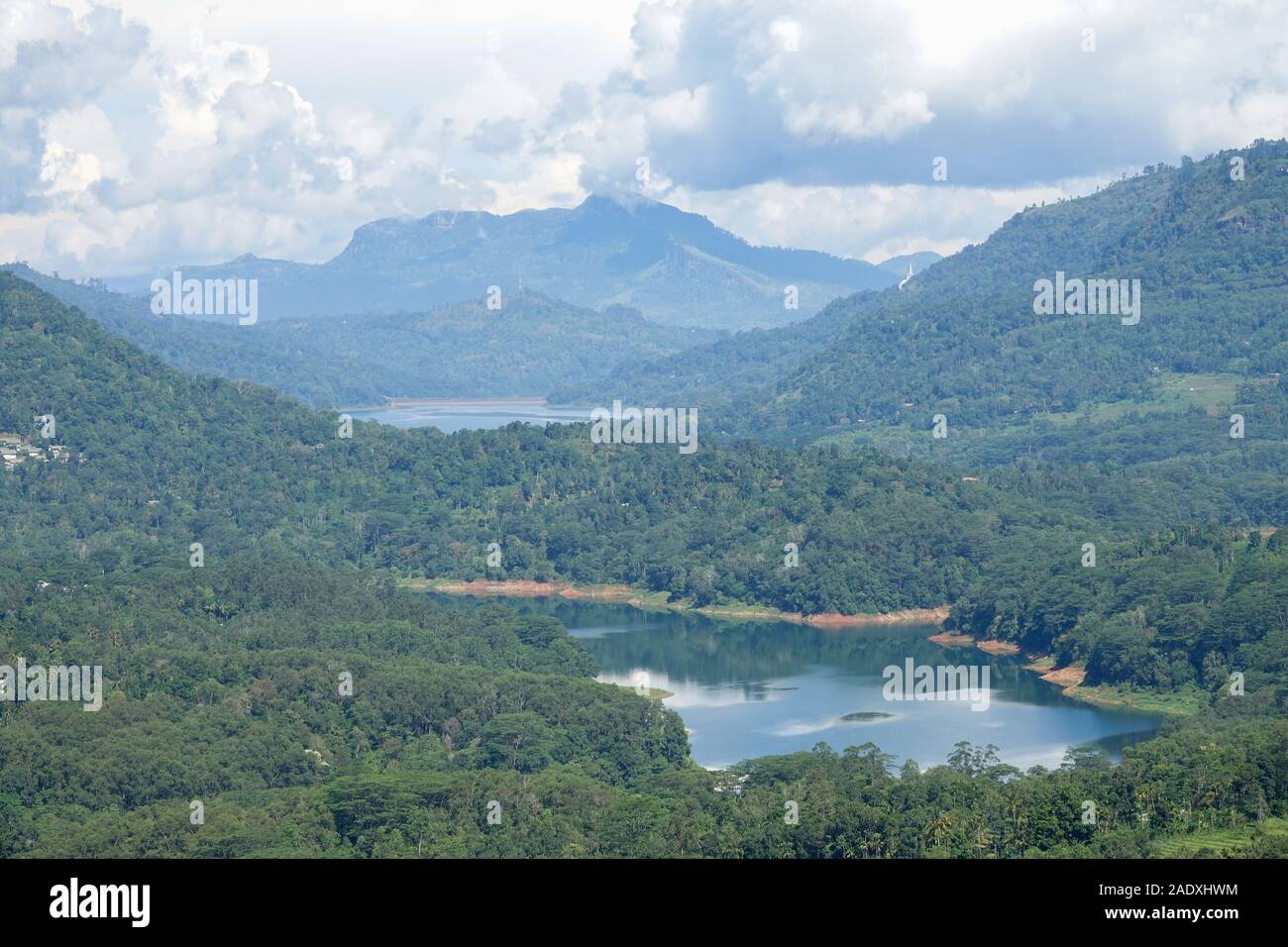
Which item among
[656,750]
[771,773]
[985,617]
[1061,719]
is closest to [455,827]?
[771,773]

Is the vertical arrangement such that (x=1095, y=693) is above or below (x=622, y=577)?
below

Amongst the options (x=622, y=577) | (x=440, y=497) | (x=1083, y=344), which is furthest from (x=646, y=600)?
(x=1083, y=344)

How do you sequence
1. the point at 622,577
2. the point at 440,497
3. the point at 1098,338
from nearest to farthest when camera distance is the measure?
the point at 622,577 < the point at 440,497 < the point at 1098,338

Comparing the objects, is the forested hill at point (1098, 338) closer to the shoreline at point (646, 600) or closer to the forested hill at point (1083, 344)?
the forested hill at point (1083, 344)

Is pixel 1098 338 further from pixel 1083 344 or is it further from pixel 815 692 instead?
pixel 815 692

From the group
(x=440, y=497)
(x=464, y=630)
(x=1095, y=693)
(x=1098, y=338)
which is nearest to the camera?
(x=1095, y=693)

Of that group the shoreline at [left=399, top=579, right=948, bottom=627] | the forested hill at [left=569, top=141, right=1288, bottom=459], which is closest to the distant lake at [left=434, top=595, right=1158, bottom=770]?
the shoreline at [left=399, top=579, right=948, bottom=627]
